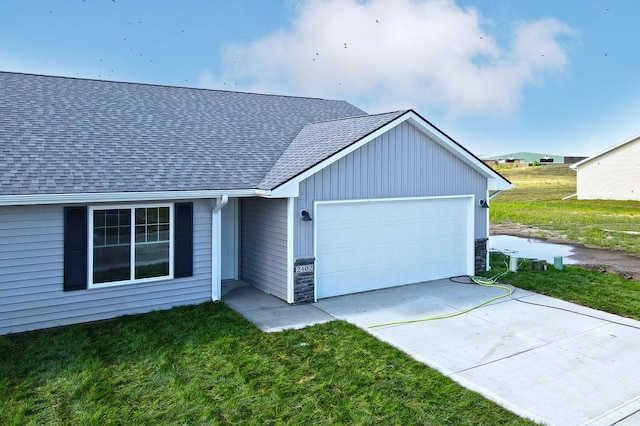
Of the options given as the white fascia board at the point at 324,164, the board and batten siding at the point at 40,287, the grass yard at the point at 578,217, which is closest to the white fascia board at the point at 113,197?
the white fascia board at the point at 324,164

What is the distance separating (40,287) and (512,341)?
25.8 feet

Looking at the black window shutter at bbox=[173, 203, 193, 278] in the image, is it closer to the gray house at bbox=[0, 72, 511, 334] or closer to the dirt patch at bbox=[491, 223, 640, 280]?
the gray house at bbox=[0, 72, 511, 334]

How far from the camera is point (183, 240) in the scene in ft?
29.7

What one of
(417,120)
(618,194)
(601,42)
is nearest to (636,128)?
(618,194)

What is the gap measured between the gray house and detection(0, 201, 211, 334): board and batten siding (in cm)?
2

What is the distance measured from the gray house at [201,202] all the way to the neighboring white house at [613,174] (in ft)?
92.5

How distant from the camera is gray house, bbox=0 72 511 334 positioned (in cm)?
797

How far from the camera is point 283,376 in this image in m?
6.11

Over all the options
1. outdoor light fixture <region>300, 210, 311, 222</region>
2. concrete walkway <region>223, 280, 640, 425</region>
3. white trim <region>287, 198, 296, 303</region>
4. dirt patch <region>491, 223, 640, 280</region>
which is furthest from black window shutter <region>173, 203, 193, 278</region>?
dirt patch <region>491, 223, 640, 280</region>

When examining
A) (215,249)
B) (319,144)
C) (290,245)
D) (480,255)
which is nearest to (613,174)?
(480,255)

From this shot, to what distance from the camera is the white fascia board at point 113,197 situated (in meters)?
7.32

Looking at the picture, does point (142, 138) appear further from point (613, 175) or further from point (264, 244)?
point (613, 175)

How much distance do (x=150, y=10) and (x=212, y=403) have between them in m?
15.4

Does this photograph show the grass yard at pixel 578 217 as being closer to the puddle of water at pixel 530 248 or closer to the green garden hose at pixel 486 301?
the puddle of water at pixel 530 248
